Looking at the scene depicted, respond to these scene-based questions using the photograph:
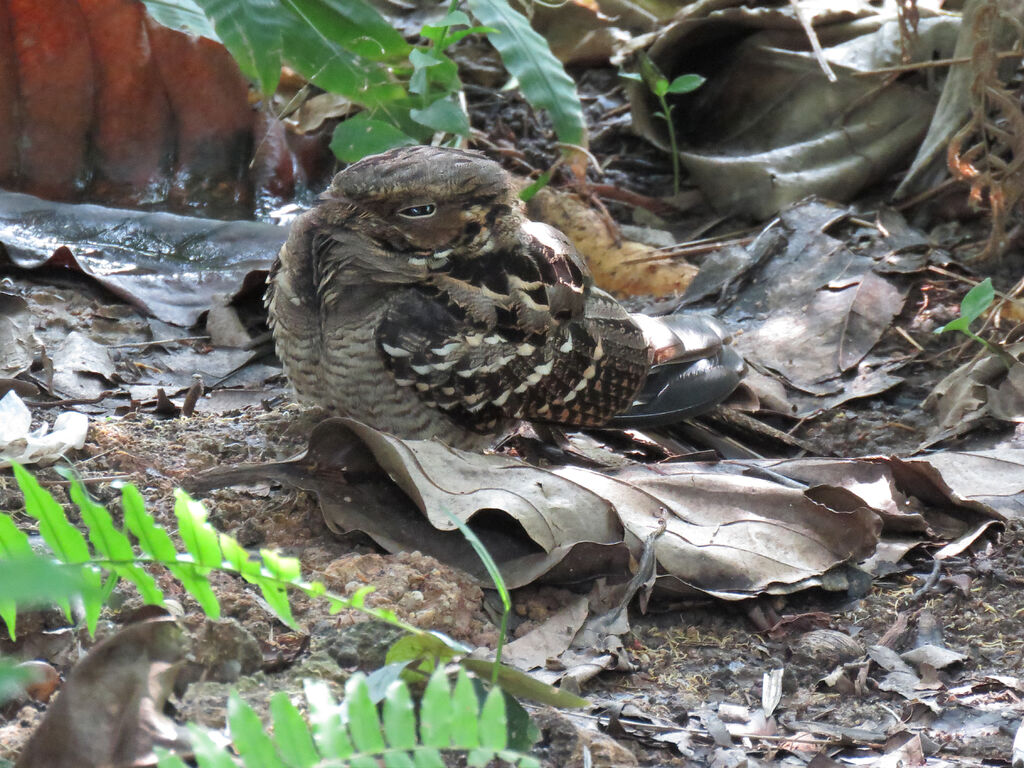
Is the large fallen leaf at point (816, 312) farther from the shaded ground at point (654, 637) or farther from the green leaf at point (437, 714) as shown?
the green leaf at point (437, 714)

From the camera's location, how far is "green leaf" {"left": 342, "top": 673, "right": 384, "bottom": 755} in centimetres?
134

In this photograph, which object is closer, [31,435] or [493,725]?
[493,725]

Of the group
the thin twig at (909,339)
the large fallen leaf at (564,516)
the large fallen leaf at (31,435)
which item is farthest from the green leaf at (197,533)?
the thin twig at (909,339)

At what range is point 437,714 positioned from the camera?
1.32 m

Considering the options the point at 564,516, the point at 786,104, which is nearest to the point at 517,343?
the point at 564,516

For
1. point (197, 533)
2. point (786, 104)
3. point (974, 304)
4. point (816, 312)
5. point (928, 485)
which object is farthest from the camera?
point (786, 104)

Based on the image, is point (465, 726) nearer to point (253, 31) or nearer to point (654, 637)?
point (654, 637)

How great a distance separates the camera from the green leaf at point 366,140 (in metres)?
4.20

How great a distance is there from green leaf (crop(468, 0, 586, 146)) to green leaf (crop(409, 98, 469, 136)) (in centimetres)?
30

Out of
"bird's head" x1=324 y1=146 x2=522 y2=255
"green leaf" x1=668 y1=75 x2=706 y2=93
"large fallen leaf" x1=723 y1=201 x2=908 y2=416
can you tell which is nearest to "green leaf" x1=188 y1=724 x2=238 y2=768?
"bird's head" x1=324 y1=146 x2=522 y2=255

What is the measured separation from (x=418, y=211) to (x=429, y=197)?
2.0 inches

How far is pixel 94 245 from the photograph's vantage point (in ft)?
14.8

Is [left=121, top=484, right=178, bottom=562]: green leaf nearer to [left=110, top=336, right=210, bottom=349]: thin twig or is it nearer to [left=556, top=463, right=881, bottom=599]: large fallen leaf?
[left=556, top=463, right=881, bottom=599]: large fallen leaf

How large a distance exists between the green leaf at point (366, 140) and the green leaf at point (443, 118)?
10cm
